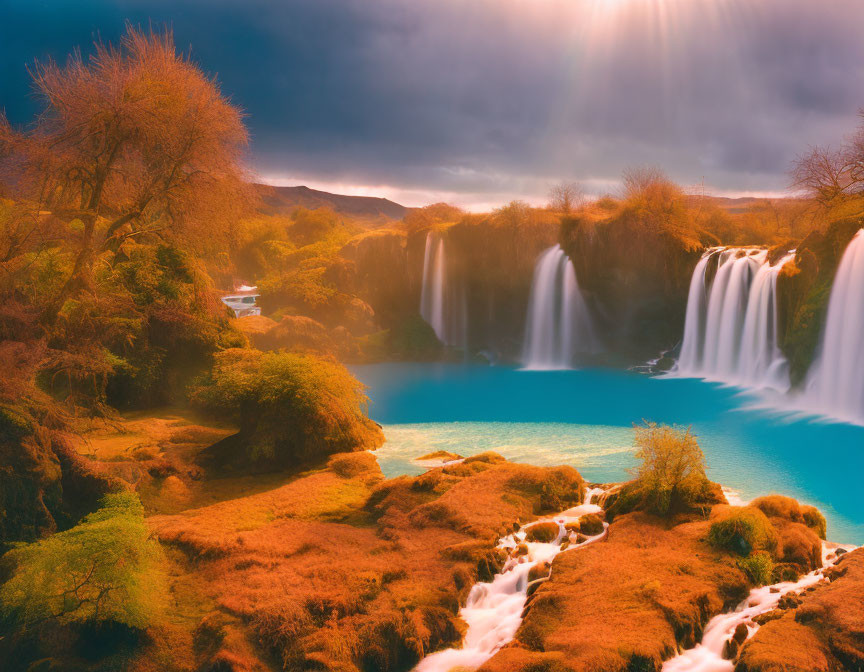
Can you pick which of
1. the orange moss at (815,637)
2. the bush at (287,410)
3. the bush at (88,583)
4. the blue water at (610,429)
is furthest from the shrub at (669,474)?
the bush at (88,583)

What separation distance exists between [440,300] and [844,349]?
19.8 metres

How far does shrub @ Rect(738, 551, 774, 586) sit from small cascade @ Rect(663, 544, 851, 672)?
0.10 metres

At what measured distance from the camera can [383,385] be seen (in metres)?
24.8

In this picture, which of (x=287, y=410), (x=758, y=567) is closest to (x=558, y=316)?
(x=287, y=410)

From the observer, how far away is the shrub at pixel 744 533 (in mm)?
8359

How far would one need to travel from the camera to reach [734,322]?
2348cm

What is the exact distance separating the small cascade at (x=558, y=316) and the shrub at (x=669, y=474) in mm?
20047

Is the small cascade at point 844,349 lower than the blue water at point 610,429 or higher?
higher

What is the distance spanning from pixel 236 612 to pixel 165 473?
5.24 metres

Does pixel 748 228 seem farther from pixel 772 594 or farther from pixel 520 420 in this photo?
pixel 772 594

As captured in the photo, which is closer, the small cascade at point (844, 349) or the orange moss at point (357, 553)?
the orange moss at point (357, 553)

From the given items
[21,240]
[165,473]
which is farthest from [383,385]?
[21,240]

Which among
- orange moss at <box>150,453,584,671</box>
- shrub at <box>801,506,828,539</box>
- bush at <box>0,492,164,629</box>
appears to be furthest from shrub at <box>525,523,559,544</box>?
bush at <box>0,492,164,629</box>

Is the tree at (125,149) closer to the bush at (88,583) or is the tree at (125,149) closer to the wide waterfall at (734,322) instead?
the bush at (88,583)
